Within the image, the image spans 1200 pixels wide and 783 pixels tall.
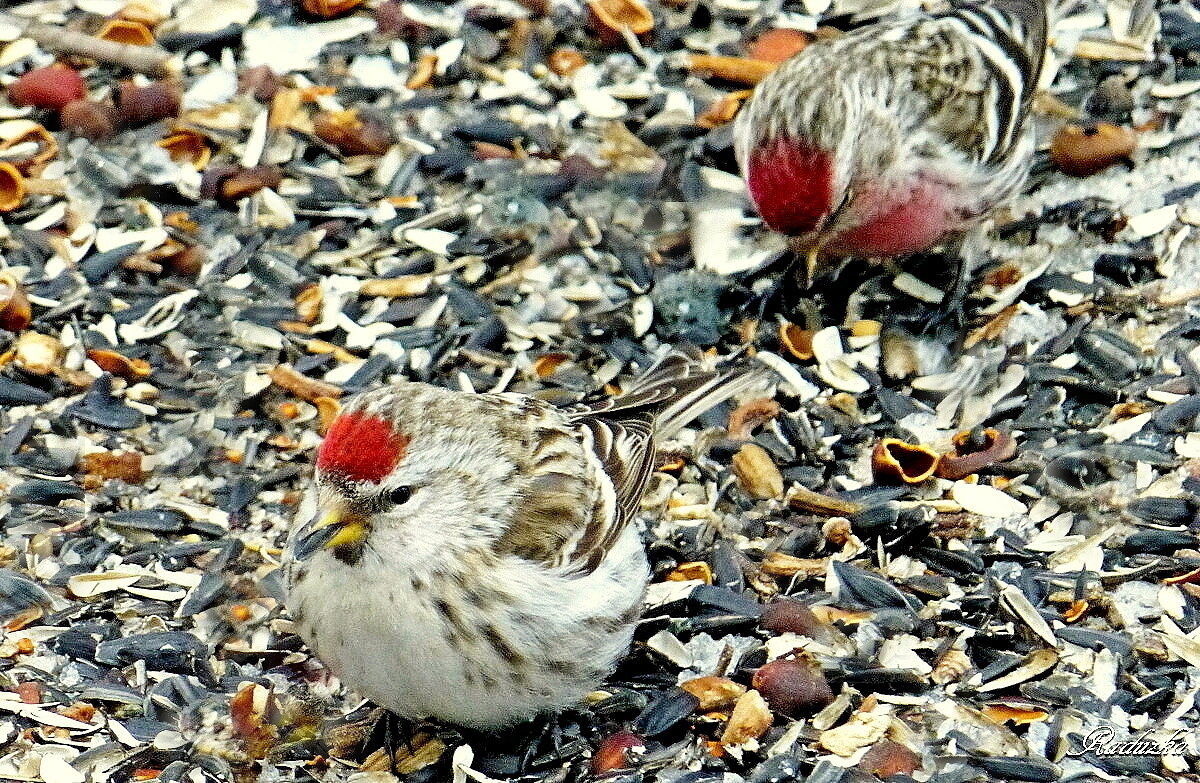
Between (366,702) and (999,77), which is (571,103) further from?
(366,702)

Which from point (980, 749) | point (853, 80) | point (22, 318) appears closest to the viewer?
point (980, 749)

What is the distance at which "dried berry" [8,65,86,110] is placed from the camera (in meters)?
6.25

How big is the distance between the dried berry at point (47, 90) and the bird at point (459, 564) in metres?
2.78

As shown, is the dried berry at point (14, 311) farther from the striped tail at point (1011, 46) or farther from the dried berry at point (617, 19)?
the striped tail at point (1011, 46)

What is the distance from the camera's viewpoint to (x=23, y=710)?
4.14 m

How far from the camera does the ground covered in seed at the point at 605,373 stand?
13.6ft

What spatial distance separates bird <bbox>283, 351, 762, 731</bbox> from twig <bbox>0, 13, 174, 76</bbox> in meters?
2.86

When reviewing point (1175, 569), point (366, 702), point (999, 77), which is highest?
point (999, 77)

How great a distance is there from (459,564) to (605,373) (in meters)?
1.67

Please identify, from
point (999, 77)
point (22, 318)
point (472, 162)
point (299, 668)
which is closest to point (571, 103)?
point (472, 162)

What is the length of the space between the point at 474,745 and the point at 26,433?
5.78 ft

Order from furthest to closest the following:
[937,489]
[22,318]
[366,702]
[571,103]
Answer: [571,103]
[22,318]
[937,489]
[366,702]

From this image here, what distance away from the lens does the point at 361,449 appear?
3670 millimetres

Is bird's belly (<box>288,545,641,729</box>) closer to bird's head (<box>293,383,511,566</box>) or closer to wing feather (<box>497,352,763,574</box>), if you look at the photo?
bird's head (<box>293,383,511,566</box>)
